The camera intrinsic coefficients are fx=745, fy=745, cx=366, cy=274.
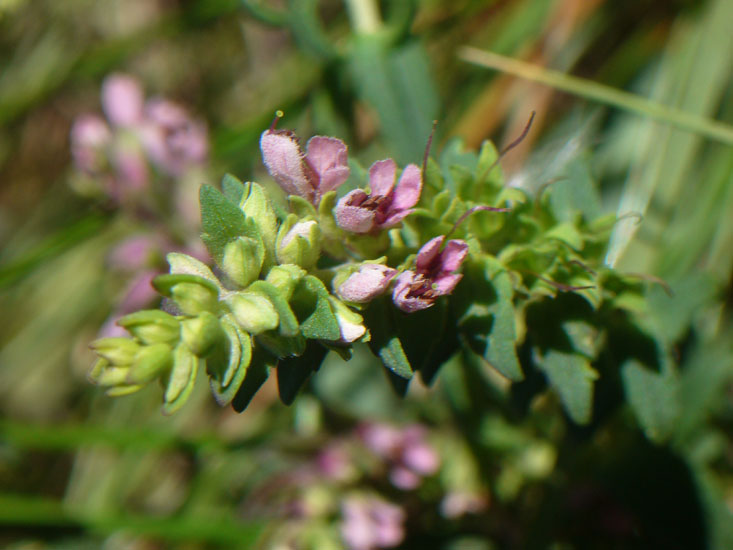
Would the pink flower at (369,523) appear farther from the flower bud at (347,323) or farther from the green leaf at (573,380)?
the flower bud at (347,323)

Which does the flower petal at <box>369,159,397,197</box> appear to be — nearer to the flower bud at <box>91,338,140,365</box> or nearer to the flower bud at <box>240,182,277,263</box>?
the flower bud at <box>240,182,277,263</box>

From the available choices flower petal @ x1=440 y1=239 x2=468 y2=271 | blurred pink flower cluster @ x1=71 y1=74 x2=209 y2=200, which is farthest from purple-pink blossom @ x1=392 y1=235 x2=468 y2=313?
blurred pink flower cluster @ x1=71 y1=74 x2=209 y2=200

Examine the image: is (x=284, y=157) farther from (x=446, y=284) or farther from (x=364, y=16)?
(x=364, y=16)

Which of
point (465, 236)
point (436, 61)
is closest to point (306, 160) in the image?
point (465, 236)

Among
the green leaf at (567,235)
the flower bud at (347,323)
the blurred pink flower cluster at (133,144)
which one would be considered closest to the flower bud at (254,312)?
the flower bud at (347,323)

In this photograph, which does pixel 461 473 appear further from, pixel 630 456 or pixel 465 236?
pixel 465 236

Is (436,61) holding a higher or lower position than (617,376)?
higher
